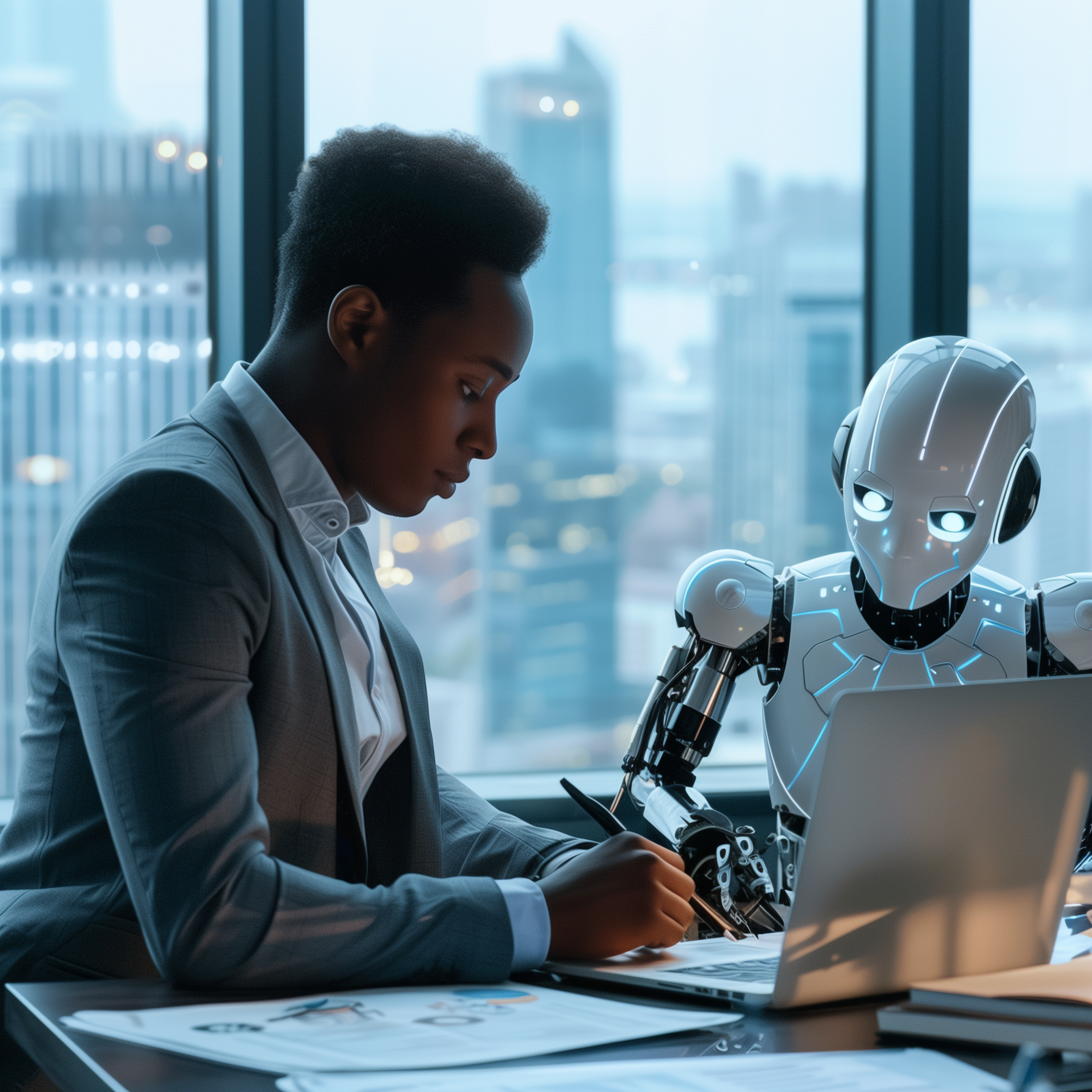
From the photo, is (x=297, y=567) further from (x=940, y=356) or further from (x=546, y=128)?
(x=546, y=128)

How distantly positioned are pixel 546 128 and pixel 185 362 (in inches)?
28.9

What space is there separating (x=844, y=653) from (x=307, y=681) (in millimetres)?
748

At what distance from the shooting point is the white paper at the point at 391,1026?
2.02ft

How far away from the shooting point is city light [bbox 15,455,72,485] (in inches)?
77.0

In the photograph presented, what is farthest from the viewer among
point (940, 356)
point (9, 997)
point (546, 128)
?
point (546, 128)

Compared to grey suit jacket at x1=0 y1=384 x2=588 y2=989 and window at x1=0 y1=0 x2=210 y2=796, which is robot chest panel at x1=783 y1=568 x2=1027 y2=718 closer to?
grey suit jacket at x1=0 y1=384 x2=588 y2=989

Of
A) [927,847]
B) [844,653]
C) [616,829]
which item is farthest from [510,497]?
[927,847]

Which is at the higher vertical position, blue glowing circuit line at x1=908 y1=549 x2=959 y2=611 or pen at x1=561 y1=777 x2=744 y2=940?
blue glowing circuit line at x1=908 y1=549 x2=959 y2=611

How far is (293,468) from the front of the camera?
40.0 inches

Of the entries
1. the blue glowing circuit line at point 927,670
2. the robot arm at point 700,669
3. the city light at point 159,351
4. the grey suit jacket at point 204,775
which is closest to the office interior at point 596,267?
the city light at point 159,351

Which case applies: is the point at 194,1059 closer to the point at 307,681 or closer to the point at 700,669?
the point at 307,681

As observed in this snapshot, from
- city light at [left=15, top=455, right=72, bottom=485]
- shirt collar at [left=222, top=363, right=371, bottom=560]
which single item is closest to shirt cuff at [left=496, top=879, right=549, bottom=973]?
shirt collar at [left=222, top=363, right=371, bottom=560]

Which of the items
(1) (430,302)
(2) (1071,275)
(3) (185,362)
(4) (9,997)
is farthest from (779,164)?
(4) (9,997)

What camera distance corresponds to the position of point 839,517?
2.29 metres
